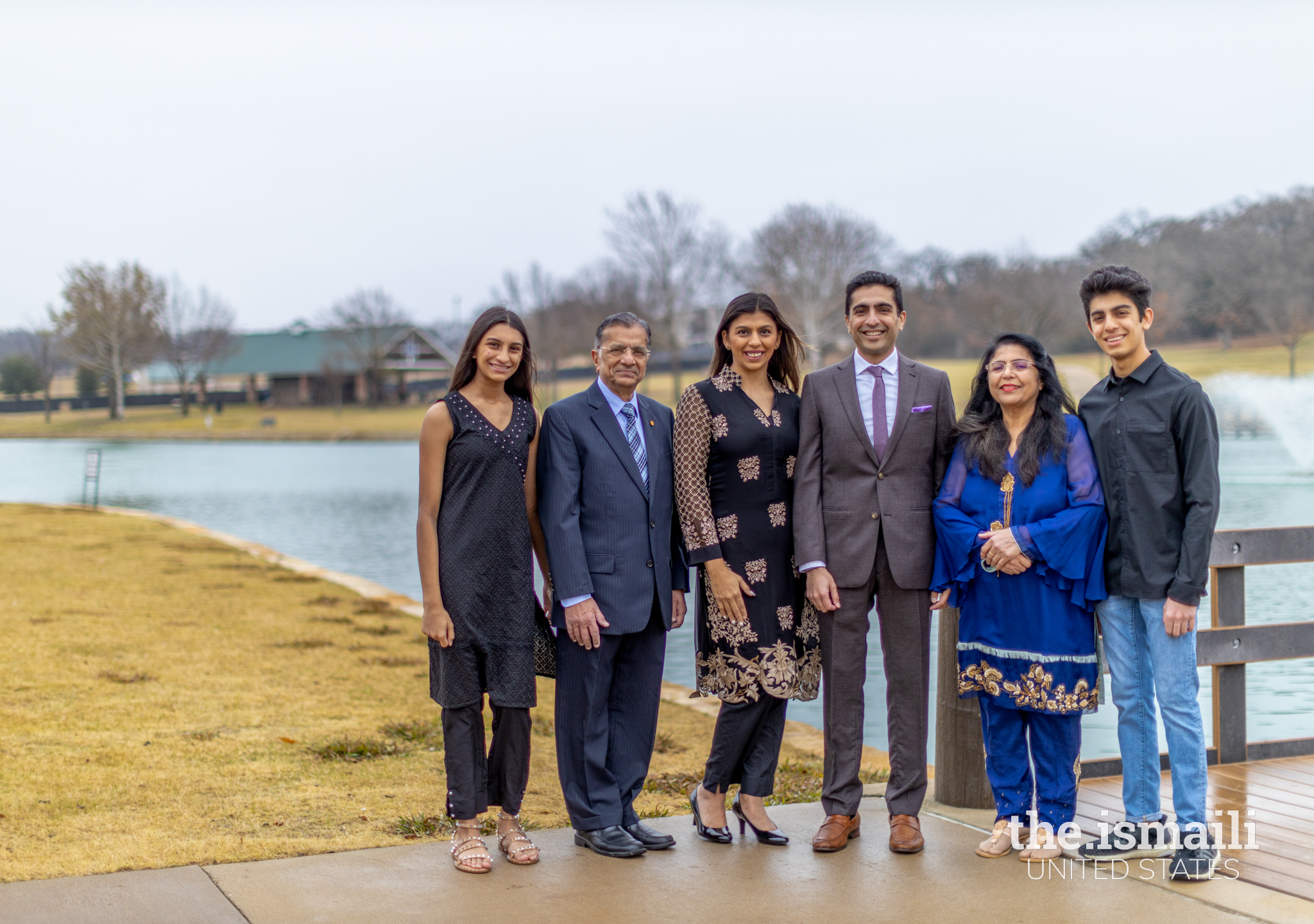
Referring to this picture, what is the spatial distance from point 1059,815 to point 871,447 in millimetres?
1334

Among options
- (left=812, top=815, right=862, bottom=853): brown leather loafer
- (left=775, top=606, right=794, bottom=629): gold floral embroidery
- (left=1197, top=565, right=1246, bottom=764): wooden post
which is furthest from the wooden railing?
(left=775, top=606, right=794, bottom=629): gold floral embroidery

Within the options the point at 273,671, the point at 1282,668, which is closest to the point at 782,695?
the point at 273,671

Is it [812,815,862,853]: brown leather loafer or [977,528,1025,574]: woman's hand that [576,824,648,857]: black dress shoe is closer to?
[812,815,862,853]: brown leather loafer

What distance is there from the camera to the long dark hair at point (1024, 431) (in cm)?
374

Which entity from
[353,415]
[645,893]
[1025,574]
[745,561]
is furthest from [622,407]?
[353,415]

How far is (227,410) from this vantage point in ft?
243

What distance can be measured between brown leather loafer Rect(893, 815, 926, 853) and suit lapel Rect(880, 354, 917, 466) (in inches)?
46.2

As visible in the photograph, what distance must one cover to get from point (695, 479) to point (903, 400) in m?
0.76

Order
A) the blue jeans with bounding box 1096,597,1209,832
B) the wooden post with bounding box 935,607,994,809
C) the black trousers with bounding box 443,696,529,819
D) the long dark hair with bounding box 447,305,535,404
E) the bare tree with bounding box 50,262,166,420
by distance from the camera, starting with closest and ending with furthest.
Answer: the blue jeans with bounding box 1096,597,1209,832, the black trousers with bounding box 443,696,529,819, the long dark hair with bounding box 447,305,535,404, the wooden post with bounding box 935,607,994,809, the bare tree with bounding box 50,262,166,420

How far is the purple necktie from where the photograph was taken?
393 cm

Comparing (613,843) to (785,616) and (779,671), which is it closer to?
(779,671)

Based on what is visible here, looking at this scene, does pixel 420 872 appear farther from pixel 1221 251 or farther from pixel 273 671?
pixel 1221 251

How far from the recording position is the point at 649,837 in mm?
3854

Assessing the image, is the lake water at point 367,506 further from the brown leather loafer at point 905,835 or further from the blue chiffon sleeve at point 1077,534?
the blue chiffon sleeve at point 1077,534
